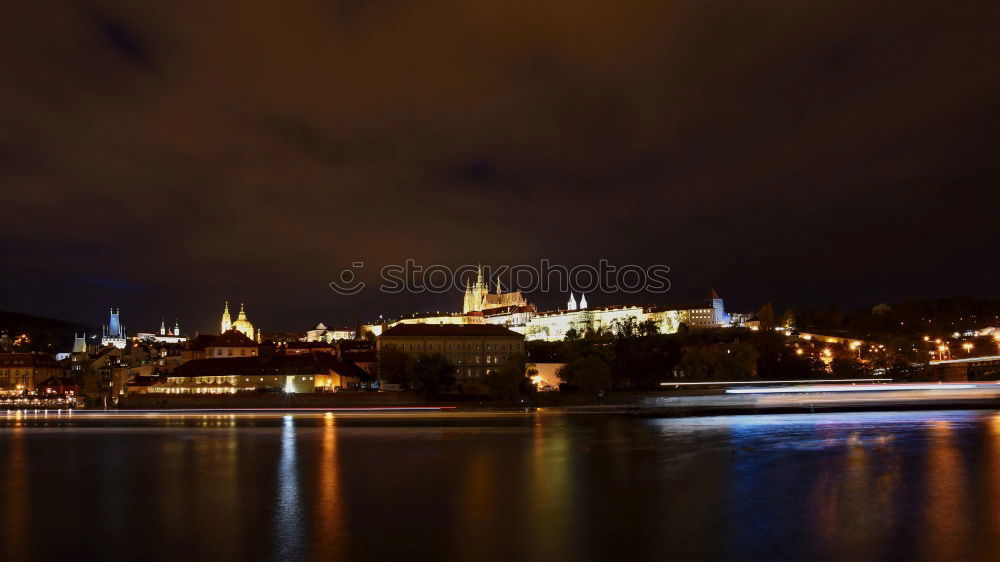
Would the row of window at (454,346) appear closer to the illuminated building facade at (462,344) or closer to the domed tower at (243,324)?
the illuminated building facade at (462,344)

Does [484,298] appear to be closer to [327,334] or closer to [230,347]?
[327,334]

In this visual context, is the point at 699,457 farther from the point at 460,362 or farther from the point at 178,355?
the point at 178,355

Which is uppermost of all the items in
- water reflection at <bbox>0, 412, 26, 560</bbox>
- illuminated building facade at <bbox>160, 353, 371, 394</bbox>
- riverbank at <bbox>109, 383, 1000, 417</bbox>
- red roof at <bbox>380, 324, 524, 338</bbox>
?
red roof at <bbox>380, 324, 524, 338</bbox>

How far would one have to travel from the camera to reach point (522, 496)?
16.5m

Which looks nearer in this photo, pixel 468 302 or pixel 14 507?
pixel 14 507

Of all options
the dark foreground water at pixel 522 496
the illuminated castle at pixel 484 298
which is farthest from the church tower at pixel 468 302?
the dark foreground water at pixel 522 496

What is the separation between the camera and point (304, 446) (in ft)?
92.2

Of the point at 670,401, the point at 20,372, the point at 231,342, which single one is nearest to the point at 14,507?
the point at 670,401

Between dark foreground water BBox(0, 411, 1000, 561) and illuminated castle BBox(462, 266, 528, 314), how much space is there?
143377 millimetres

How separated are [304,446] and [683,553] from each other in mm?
19222

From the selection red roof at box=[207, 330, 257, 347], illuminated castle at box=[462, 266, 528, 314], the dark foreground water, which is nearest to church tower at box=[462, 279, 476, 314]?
illuminated castle at box=[462, 266, 528, 314]

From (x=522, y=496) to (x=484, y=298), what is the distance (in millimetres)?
162893

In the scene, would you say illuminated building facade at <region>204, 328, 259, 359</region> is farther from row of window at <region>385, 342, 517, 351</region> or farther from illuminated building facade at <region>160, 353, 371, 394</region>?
row of window at <region>385, 342, 517, 351</region>

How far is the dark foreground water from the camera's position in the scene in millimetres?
12195
